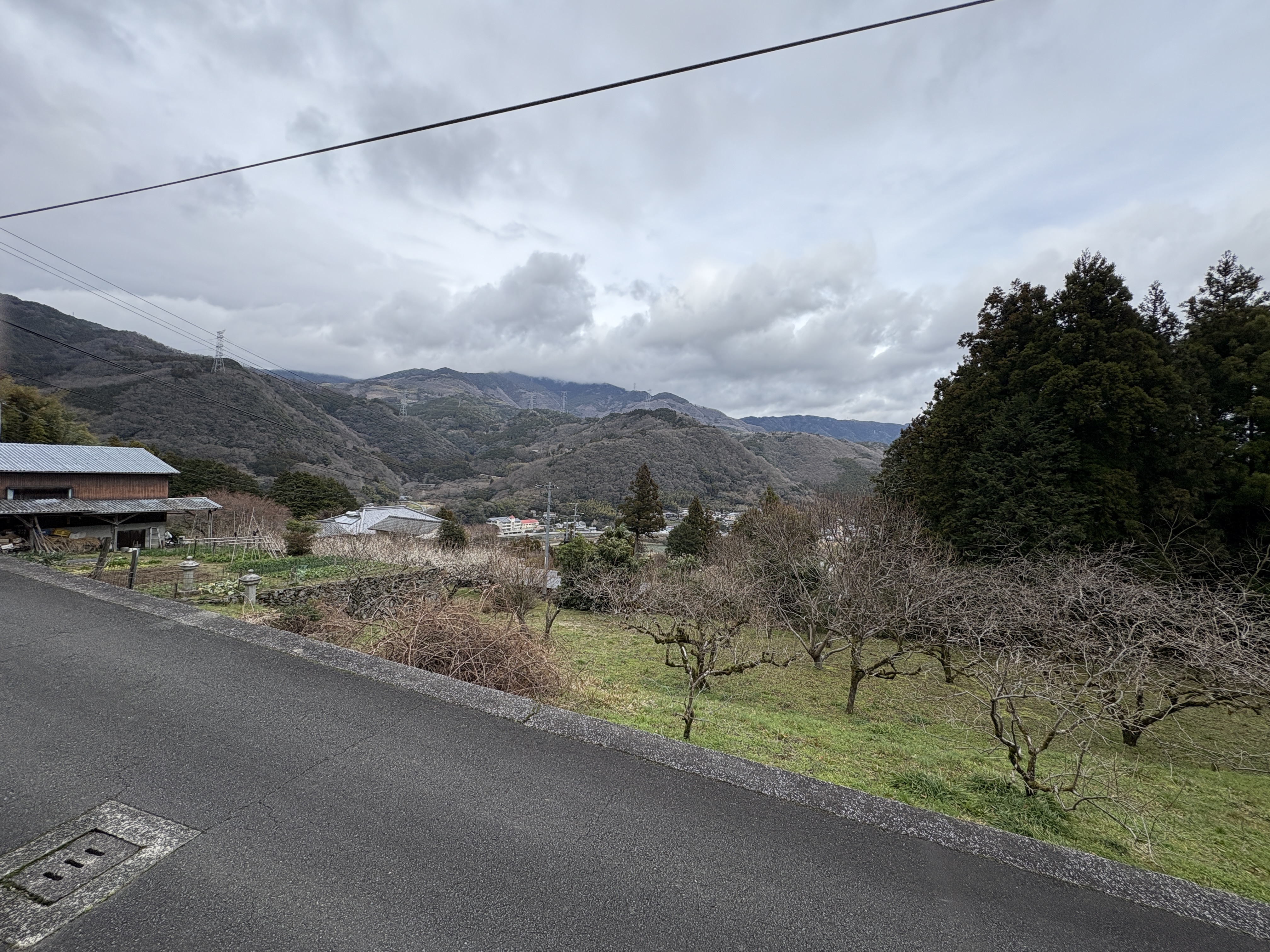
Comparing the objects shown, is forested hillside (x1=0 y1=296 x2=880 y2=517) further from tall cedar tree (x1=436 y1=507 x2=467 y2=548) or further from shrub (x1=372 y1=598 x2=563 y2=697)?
shrub (x1=372 y1=598 x2=563 y2=697)

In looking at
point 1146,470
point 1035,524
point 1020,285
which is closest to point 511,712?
point 1035,524

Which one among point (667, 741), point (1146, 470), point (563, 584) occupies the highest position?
point (1146, 470)

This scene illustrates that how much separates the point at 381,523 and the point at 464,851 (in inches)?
1143

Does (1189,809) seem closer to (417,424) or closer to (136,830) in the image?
(136,830)

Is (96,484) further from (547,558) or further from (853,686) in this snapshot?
(853,686)

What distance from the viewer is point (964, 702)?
25.4ft

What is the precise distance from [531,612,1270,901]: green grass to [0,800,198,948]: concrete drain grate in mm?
2969

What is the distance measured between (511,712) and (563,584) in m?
14.5

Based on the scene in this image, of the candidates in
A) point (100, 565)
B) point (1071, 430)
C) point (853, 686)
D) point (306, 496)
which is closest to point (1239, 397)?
point (1071, 430)

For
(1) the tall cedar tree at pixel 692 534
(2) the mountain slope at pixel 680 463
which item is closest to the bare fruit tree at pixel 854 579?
(1) the tall cedar tree at pixel 692 534

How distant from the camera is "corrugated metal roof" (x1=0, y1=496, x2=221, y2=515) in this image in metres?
14.8

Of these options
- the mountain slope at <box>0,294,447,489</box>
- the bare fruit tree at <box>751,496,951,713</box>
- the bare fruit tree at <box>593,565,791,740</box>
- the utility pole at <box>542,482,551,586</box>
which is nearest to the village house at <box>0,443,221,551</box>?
the utility pole at <box>542,482,551,586</box>

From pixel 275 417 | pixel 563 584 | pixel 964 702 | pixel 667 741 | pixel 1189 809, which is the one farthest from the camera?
pixel 275 417

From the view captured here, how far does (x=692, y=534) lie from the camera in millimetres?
28688
